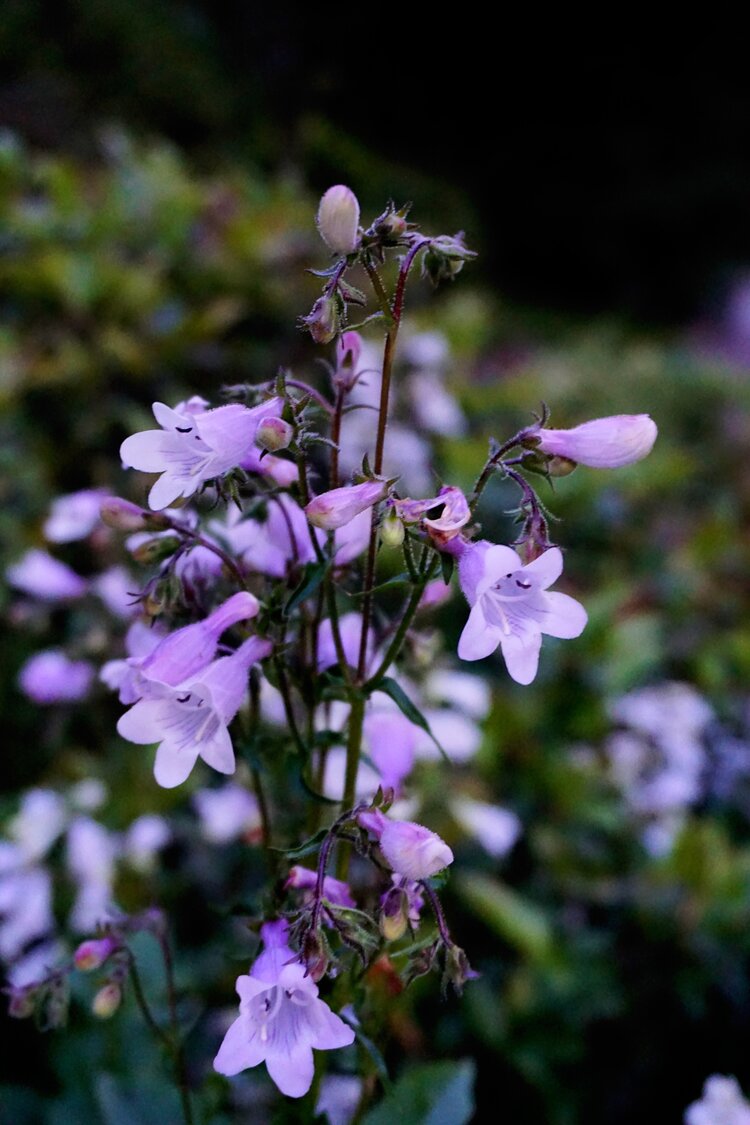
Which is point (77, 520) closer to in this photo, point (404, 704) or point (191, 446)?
point (191, 446)

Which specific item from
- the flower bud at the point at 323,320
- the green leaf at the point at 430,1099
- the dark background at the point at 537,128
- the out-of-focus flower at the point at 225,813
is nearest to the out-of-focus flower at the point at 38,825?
the out-of-focus flower at the point at 225,813

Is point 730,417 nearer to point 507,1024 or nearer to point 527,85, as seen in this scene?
point 507,1024

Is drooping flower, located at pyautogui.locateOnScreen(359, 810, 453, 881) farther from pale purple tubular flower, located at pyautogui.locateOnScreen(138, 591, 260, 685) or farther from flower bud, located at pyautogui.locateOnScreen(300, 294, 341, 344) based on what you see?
flower bud, located at pyautogui.locateOnScreen(300, 294, 341, 344)

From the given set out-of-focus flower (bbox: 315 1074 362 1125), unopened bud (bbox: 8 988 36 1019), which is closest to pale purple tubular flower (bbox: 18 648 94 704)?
unopened bud (bbox: 8 988 36 1019)

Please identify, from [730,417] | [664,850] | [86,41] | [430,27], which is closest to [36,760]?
[664,850]

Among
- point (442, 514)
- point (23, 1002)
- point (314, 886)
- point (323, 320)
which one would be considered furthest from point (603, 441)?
point (23, 1002)
